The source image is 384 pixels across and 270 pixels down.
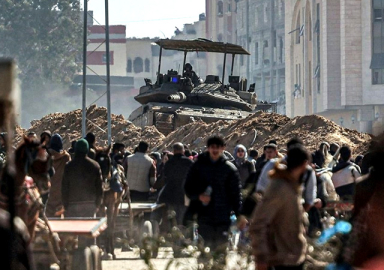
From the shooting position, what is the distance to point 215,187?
1145 cm

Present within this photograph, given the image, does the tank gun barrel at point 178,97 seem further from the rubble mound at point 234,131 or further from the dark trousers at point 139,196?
the dark trousers at point 139,196

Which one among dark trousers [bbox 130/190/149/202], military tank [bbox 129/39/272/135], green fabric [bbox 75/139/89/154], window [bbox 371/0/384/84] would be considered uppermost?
window [bbox 371/0/384/84]

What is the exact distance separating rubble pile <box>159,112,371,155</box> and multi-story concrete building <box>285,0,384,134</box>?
46100 millimetres

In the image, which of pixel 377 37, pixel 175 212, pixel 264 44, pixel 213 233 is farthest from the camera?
pixel 264 44

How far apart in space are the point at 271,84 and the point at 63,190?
346 ft

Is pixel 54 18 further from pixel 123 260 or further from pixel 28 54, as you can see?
pixel 123 260

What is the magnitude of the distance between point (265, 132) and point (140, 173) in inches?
633

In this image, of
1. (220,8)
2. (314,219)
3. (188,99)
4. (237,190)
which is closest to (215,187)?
(237,190)

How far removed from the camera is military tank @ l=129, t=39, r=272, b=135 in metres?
37.2

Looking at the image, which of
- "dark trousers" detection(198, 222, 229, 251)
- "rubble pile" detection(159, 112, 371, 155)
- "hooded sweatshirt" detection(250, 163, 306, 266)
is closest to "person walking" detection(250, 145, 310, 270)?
"hooded sweatshirt" detection(250, 163, 306, 266)

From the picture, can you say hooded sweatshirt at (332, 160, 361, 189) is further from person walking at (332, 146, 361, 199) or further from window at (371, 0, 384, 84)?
window at (371, 0, 384, 84)

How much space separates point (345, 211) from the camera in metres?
14.5

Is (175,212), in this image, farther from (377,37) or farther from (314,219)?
(377,37)

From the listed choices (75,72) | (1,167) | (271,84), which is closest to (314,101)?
(75,72)
